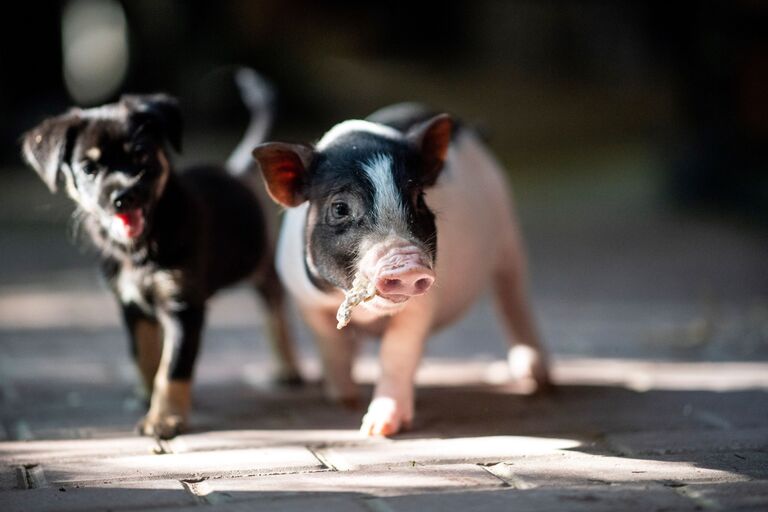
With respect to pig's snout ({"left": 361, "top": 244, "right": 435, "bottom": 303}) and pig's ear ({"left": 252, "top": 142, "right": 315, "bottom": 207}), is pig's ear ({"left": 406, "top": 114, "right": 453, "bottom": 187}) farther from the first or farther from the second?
pig's snout ({"left": 361, "top": 244, "right": 435, "bottom": 303})

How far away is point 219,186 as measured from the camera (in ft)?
14.0

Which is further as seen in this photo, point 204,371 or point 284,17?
point 284,17

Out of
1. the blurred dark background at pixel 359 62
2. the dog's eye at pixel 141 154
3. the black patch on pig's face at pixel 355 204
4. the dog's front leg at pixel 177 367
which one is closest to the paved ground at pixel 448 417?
the dog's front leg at pixel 177 367

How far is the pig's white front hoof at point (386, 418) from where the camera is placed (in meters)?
3.52

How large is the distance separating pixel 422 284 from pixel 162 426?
110 centimetres

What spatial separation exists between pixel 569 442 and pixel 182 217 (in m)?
1.58

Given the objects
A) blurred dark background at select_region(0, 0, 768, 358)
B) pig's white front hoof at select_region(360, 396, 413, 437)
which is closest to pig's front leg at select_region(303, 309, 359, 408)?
pig's white front hoof at select_region(360, 396, 413, 437)

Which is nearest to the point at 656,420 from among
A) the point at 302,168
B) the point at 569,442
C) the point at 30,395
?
the point at 569,442

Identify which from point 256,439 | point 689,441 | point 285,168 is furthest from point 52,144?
point 689,441

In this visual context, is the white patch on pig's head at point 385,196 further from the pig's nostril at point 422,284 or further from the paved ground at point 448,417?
the paved ground at point 448,417

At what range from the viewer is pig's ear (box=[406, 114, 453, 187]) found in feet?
11.9

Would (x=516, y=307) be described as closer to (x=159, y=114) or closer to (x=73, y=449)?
(x=159, y=114)

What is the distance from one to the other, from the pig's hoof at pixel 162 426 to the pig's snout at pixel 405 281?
0.97 meters

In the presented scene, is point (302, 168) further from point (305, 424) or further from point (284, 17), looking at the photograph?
point (284, 17)
